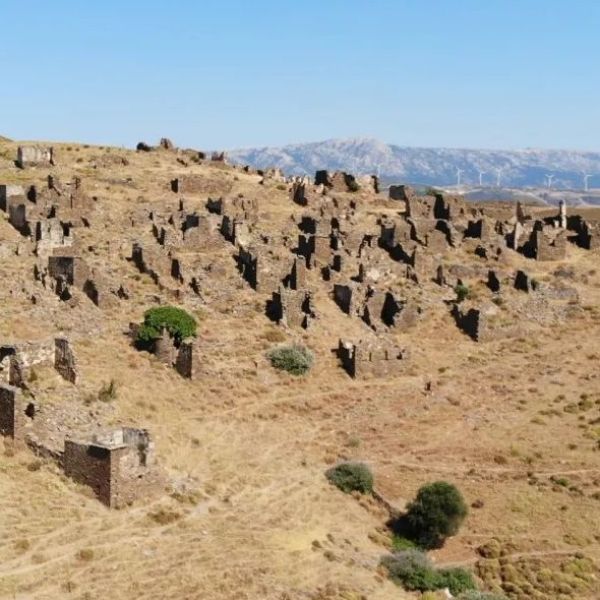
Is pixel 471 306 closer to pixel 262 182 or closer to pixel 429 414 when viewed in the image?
pixel 429 414

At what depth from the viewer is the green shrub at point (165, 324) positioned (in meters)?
39.3

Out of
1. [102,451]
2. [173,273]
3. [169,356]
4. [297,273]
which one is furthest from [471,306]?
[102,451]

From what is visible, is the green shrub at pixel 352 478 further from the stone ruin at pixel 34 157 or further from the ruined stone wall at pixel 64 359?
Result: the stone ruin at pixel 34 157

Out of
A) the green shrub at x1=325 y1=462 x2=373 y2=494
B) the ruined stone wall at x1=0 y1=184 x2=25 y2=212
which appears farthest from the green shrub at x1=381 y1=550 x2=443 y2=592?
the ruined stone wall at x1=0 y1=184 x2=25 y2=212

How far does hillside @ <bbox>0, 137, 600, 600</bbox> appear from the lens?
83.5 feet

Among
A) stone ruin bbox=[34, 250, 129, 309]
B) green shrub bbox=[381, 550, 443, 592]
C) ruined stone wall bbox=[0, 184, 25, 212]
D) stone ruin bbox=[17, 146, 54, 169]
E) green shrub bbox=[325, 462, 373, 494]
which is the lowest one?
green shrub bbox=[381, 550, 443, 592]

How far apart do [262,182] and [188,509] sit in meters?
46.0

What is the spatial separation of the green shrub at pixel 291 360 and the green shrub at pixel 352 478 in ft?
29.7

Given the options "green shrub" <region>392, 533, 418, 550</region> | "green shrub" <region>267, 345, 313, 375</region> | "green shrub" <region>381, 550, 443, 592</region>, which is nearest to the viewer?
"green shrub" <region>381, 550, 443, 592</region>

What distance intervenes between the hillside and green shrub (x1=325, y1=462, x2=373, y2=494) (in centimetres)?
43

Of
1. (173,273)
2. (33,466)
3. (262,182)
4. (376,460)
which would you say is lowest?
(376,460)

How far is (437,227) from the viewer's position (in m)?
62.2

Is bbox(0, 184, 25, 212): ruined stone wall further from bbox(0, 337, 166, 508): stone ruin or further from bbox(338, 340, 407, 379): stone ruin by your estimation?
bbox(0, 337, 166, 508): stone ruin

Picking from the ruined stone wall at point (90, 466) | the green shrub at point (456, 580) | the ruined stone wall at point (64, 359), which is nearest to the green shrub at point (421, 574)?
the green shrub at point (456, 580)
